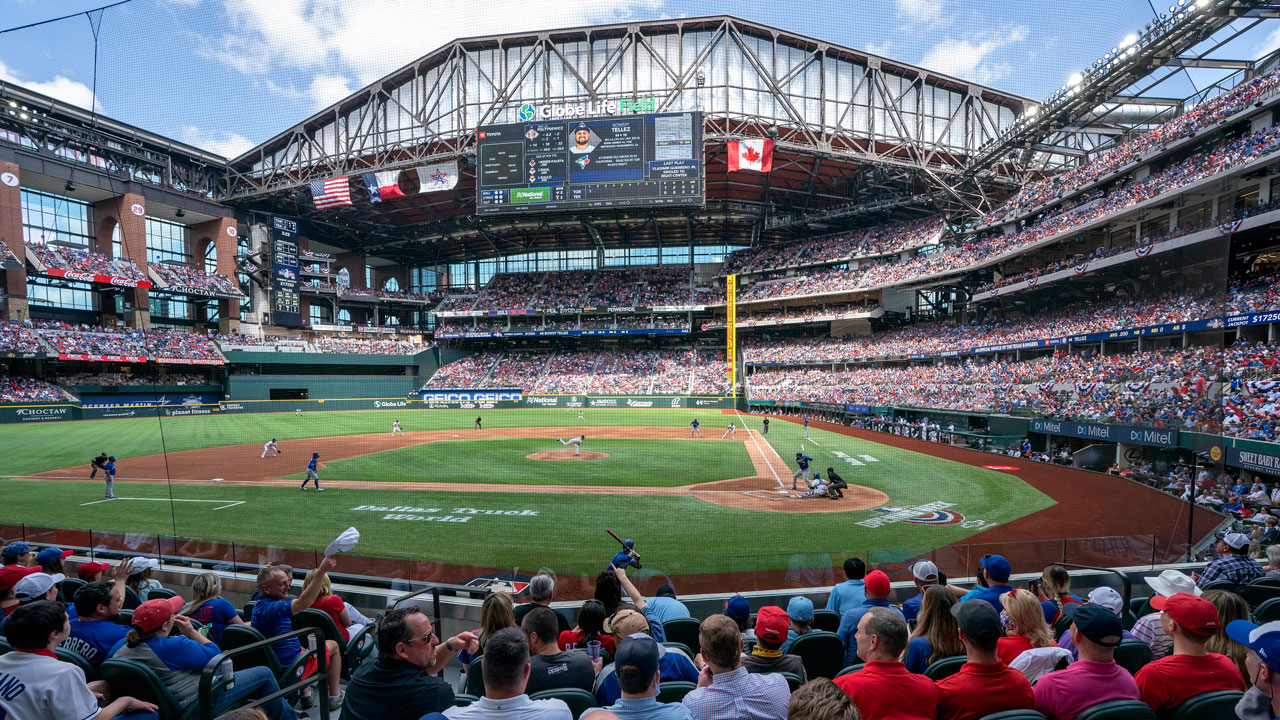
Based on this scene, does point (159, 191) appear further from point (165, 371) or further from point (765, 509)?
point (765, 509)

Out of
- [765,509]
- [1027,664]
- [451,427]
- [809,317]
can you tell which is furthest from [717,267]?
[1027,664]

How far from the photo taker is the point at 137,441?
2952 cm

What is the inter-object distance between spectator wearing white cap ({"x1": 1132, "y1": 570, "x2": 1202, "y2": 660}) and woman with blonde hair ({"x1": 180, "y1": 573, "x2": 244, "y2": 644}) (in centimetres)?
727

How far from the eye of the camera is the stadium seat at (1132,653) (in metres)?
3.96

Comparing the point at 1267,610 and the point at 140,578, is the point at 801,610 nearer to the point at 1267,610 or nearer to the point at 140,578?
the point at 1267,610

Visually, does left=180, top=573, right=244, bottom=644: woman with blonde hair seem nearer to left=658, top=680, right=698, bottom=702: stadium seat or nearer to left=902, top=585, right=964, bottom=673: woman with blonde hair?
left=658, top=680, right=698, bottom=702: stadium seat

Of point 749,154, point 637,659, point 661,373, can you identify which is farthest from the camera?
point 661,373

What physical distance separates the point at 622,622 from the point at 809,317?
176 feet

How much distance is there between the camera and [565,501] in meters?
16.3

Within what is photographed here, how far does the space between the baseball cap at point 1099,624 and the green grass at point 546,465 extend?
53.8 ft

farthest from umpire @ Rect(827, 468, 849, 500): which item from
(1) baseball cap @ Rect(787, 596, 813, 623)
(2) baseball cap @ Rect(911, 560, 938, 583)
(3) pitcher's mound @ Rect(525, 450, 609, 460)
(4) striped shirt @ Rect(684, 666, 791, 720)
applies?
(4) striped shirt @ Rect(684, 666, 791, 720)

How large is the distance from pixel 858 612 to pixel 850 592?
2.19ft

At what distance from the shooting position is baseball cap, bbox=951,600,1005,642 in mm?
2762

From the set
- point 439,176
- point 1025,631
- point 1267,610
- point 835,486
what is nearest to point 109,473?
point 835,486
